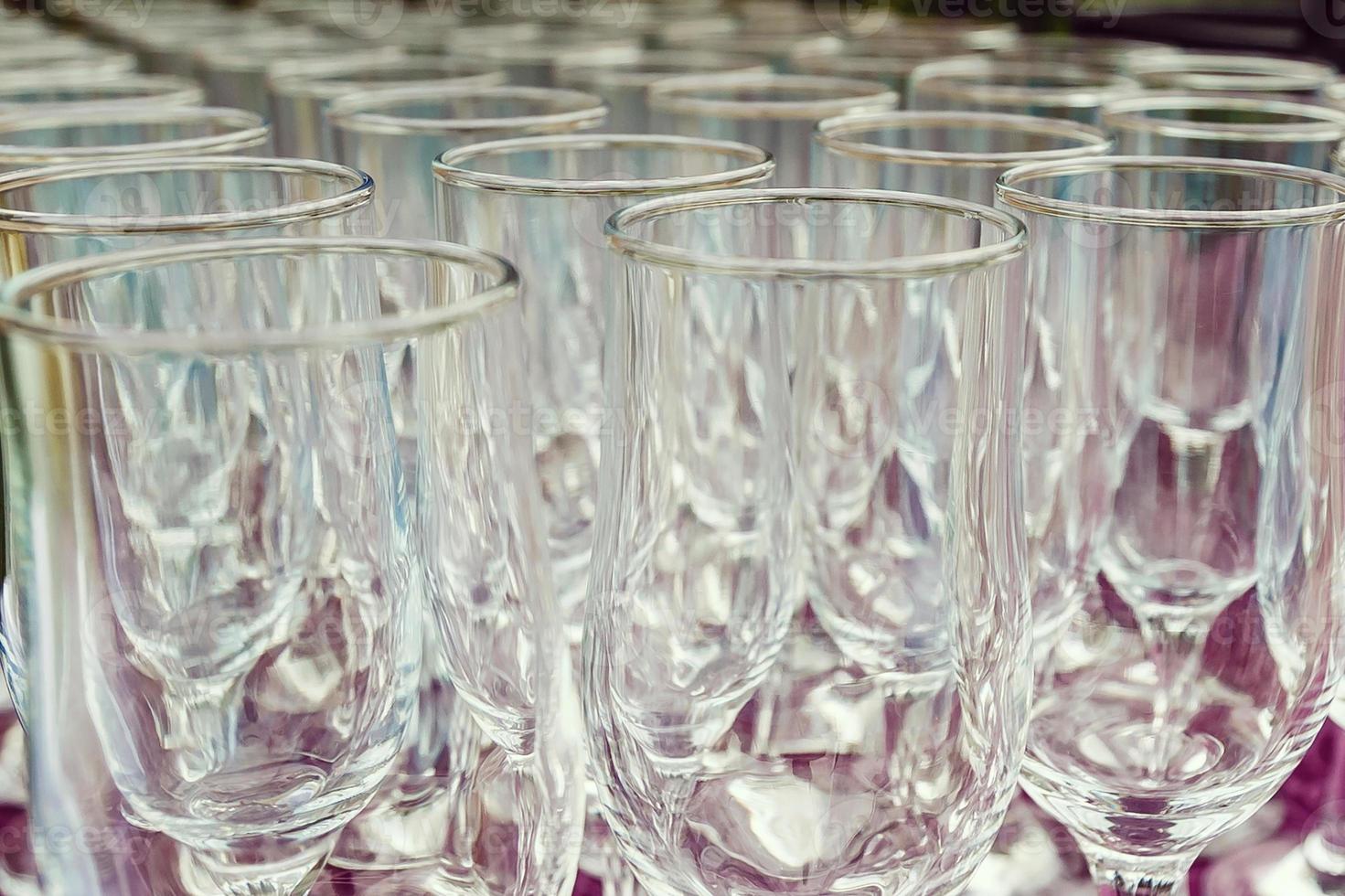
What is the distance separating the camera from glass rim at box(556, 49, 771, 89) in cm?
77

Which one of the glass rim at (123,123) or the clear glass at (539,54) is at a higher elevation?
the clear glass at (539,54)

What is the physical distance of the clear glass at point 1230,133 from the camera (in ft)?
1.73

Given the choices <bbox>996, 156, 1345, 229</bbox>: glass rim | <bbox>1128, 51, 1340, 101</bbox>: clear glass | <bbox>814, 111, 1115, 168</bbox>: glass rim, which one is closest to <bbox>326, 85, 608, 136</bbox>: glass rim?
<bbox>814, 111, 1115, 168</bbox>: glass rim

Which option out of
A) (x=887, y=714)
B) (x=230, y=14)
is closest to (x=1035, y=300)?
(x=887, y=714)

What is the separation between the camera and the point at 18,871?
54 centimetres

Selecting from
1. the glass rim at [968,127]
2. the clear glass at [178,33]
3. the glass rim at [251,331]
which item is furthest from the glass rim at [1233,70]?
the clear glass at [178,33]

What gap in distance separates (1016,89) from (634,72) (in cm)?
27

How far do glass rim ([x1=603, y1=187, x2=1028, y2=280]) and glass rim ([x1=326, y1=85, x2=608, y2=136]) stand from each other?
0.62 feet

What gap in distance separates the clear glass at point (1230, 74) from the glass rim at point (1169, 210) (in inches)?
10.8

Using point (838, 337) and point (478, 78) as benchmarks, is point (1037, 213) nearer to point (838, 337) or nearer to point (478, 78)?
point (838, 337)

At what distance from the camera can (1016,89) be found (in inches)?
27.5

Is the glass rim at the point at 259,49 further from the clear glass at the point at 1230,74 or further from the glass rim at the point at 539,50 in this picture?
the clear glass at the point at 1230,74

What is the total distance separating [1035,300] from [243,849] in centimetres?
25

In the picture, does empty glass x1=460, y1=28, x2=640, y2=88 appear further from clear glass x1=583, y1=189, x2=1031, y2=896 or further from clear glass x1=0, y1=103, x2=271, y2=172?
clear glass x1=583, y1=189, x2=1031, y2=896
